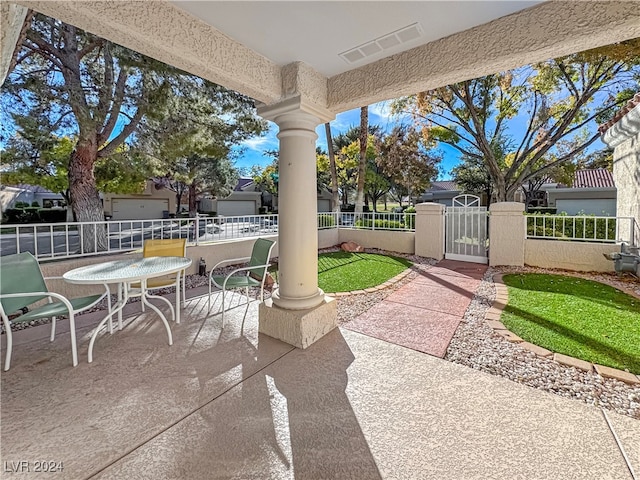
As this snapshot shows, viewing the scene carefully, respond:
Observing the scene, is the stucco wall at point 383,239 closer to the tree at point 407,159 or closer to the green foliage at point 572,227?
the green foliage at point 572,227

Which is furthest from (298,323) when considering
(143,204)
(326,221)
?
(143,204)

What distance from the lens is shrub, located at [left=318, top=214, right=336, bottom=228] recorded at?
34.4ft

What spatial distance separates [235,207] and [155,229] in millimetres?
23147

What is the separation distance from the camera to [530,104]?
39.5ft

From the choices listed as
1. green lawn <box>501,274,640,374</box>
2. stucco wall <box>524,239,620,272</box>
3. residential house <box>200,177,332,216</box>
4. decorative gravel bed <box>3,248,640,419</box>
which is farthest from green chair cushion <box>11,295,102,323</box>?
residential house <box>200,177,332,216</box>

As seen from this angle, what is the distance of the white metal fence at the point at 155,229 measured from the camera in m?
4.89

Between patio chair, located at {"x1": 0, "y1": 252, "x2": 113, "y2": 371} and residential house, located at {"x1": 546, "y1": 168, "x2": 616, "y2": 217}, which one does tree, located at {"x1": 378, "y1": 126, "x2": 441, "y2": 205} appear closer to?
residential house, located at {"x1": 546, "y1": 168, "x2": 616, "y2": 217}

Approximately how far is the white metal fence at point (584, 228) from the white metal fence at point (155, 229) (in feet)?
10.7

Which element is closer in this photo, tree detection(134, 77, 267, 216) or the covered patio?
the covered patio

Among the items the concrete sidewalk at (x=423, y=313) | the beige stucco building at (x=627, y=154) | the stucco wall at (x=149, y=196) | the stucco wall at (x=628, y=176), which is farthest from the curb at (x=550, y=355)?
the stucco wall at (x=149, y=196)

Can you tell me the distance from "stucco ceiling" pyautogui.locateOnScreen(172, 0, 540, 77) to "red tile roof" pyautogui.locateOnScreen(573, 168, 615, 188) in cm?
2210

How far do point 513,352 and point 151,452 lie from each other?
3305mm

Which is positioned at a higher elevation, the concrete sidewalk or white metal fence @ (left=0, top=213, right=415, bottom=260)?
white metal fence @ (left=0, top=213, right=415, bottom=260)

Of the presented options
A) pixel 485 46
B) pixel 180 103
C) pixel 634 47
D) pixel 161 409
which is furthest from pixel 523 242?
pixel 180 103
